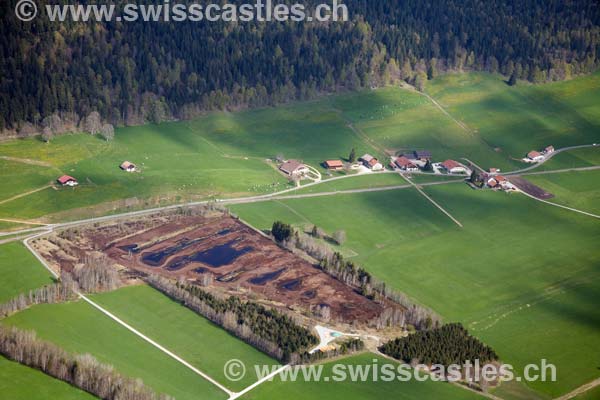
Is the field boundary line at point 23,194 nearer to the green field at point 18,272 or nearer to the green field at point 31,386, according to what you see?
the green field at point 18,272

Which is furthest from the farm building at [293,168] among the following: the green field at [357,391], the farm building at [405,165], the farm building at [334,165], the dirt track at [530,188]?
the green field at [357,391]

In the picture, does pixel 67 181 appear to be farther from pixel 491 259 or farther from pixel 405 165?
pixel 491 259

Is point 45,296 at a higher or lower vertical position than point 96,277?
lower

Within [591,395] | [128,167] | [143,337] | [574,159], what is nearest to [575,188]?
[574,159]

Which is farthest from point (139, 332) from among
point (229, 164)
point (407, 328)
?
point (229, 164)

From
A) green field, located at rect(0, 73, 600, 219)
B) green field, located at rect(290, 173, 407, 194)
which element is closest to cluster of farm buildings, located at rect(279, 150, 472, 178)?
green field, located at rect(0, 73, 600, 219)
